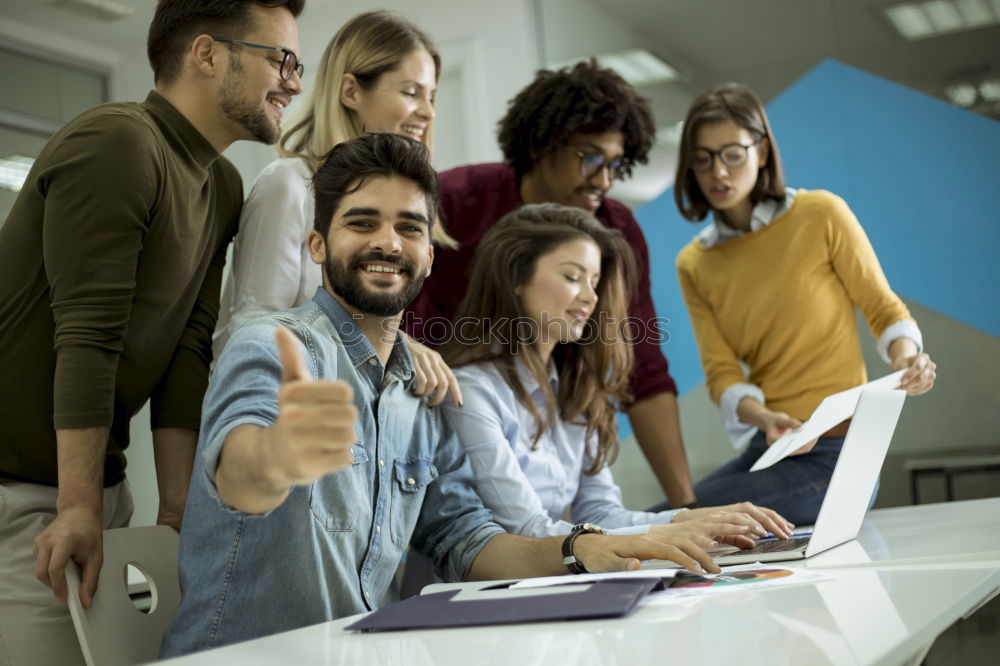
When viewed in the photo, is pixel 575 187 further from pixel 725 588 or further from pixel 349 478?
pixel 725 588

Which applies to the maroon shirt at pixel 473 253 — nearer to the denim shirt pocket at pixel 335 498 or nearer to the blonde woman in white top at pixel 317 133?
the blonde woman in white top at pixel 317 133

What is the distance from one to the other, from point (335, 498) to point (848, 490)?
760 millimetres

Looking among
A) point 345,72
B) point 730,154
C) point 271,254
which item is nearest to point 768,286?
point 730,154

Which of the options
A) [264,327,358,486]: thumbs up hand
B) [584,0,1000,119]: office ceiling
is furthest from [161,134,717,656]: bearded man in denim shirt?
[584,0,1000,119]: office ceiling

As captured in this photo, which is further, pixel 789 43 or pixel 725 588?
pixel 789 43

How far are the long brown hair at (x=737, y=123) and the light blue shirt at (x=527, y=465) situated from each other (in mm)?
742

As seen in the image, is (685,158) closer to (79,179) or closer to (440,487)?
(440,487)

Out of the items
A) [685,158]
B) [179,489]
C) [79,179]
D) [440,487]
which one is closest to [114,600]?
A: [179,489]

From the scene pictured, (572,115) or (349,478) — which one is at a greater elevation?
(572,115)

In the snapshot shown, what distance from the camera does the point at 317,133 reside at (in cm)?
204

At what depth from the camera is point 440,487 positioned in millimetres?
1562

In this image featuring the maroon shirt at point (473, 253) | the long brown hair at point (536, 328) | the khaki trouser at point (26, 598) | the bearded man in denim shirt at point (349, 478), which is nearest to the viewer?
the bearded man in denim shirt at point (349, 478)

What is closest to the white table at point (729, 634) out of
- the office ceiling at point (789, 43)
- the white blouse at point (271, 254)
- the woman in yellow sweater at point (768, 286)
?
the white blouse at point (271, 254)

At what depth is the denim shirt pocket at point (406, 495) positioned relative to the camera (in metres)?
1.44
